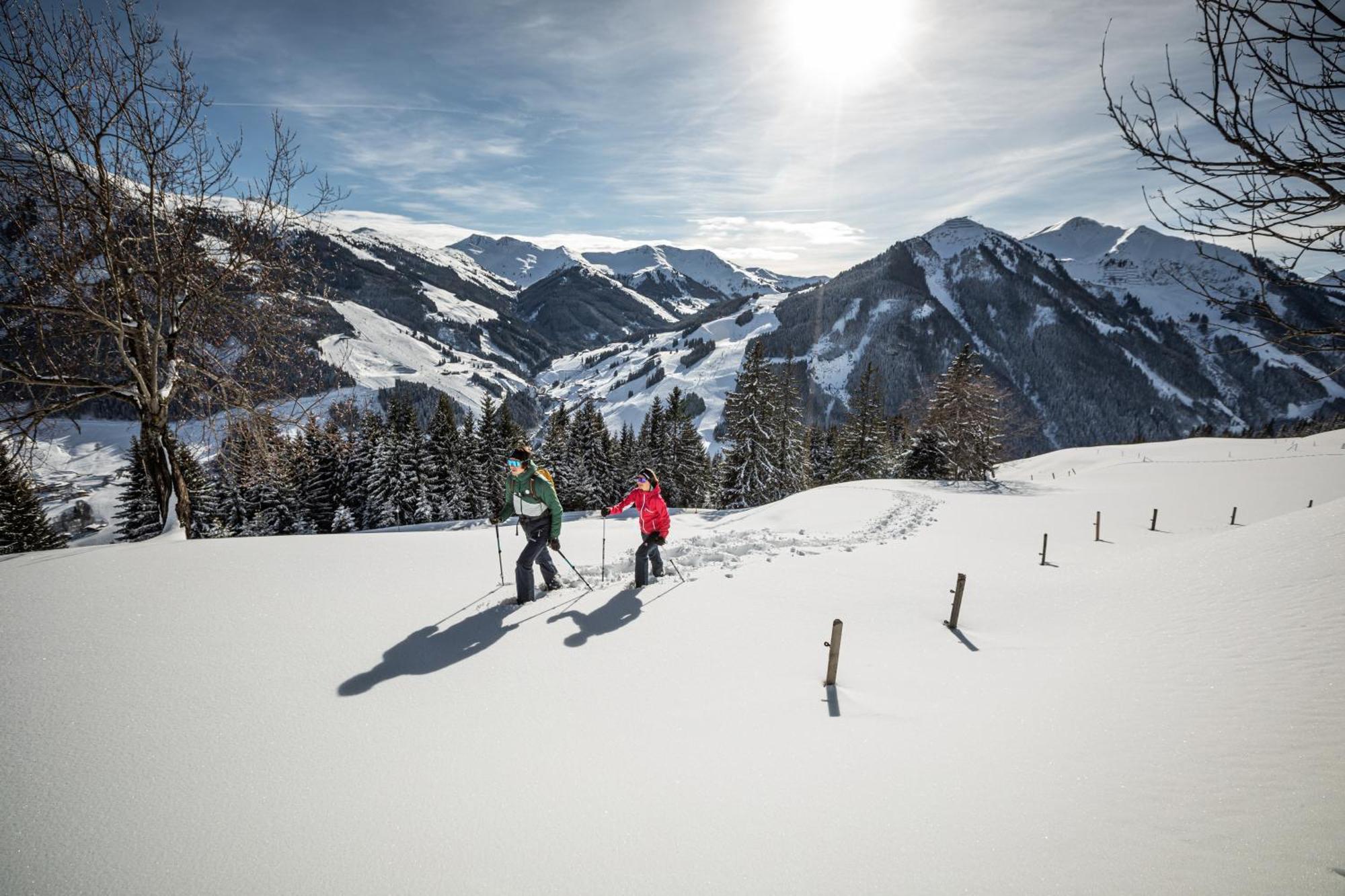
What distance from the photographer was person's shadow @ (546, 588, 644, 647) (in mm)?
7523

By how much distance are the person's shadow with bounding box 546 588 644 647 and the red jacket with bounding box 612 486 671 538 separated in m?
1.28

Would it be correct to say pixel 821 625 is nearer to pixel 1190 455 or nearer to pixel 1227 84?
pixel 1227 84

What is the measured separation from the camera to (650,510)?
381 inches

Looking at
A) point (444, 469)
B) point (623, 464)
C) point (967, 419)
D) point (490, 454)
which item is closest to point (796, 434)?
point (967, 419)

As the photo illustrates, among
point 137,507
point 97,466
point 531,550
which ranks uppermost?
point 97,466

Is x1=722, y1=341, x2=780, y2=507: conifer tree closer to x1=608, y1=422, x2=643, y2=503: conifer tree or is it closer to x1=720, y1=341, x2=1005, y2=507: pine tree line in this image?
x1=720, y1=341, x2=1005, y2=507: pine tree line

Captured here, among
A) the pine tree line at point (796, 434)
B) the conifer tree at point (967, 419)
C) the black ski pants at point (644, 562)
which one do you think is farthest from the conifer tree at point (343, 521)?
the conifer tree at point (967, 419)

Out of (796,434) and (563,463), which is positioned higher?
(796,434)

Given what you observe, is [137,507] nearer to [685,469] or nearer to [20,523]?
[20,523]

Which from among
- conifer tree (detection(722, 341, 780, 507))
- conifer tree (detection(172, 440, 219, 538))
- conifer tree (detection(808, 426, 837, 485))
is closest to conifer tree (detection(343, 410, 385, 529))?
conifer tree (detection(172, 440, 219, 538))

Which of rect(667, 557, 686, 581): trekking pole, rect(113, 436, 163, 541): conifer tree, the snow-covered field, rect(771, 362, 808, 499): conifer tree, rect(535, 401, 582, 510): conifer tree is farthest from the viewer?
rect(535, 401, 582, 510): conifer tree

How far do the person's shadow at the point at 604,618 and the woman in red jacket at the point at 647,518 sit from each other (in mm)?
627

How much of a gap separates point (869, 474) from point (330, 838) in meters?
44.4

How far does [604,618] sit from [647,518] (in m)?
2.09
